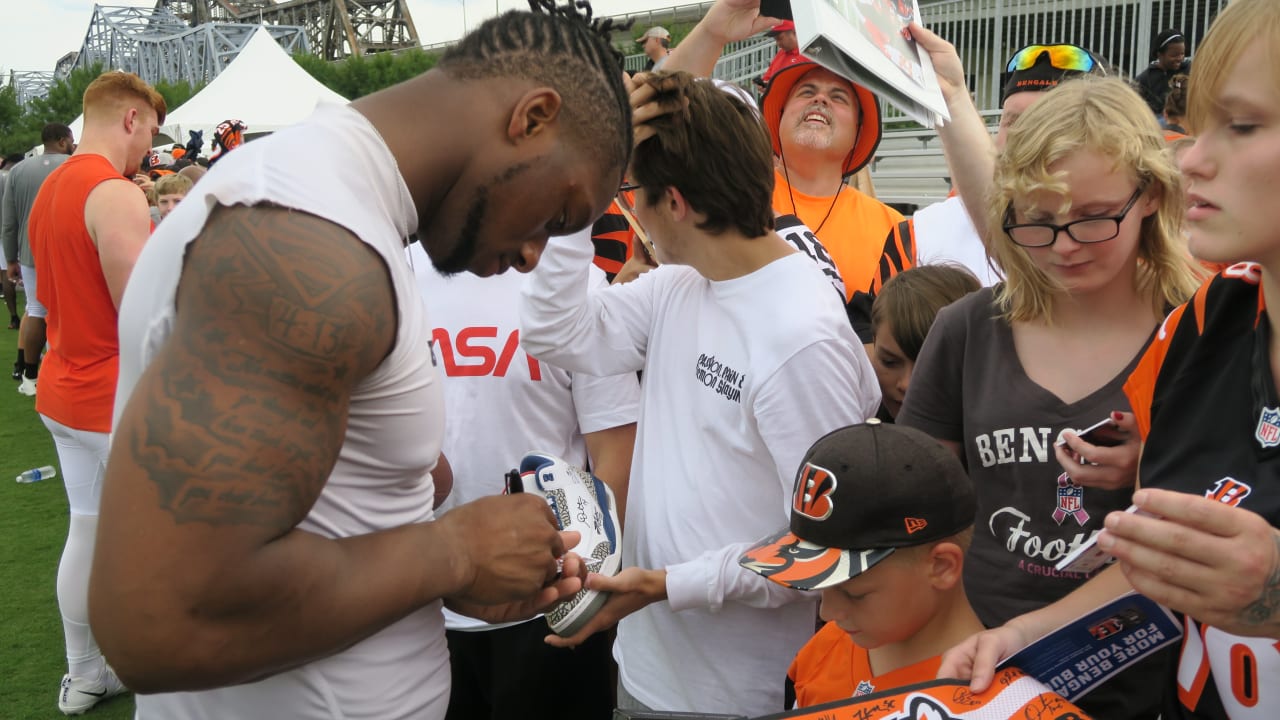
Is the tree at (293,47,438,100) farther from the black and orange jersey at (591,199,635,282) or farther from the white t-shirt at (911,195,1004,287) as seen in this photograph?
the white t-shirt at (911,195,1004,287)

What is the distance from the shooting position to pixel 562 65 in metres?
1.56

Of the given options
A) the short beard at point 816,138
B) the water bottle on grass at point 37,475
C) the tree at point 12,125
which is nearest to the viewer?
the short beard at point 816,138

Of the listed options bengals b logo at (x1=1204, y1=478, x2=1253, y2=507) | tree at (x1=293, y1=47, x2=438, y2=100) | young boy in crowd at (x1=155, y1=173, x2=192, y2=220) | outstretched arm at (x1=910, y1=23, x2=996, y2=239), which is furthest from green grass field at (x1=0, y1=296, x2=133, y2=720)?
tree at (x1=293, y1=47, x2=438, y2=100)

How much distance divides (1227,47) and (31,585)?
6069mm

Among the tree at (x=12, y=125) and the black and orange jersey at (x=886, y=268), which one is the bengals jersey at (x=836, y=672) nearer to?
the black and orange jersey at (x=886, y=268)

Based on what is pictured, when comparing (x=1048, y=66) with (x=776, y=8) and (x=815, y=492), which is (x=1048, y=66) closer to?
(x=776, y=8)

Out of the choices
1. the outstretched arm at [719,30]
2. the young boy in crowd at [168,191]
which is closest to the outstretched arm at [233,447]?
the outstretched arm at [719,30]

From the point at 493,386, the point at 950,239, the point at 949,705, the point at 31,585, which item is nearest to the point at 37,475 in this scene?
the point at 31,585

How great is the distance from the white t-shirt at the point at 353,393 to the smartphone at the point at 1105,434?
3.86 feet

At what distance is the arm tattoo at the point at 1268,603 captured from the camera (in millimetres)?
1188

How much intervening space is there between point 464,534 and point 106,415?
10.3 feet

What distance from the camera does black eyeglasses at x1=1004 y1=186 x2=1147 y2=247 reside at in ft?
6.50

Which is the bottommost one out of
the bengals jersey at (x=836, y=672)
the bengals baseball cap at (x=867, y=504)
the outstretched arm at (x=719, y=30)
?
the bengals jersey at (x=836, y=672)

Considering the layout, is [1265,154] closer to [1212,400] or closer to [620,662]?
[1212,400]
